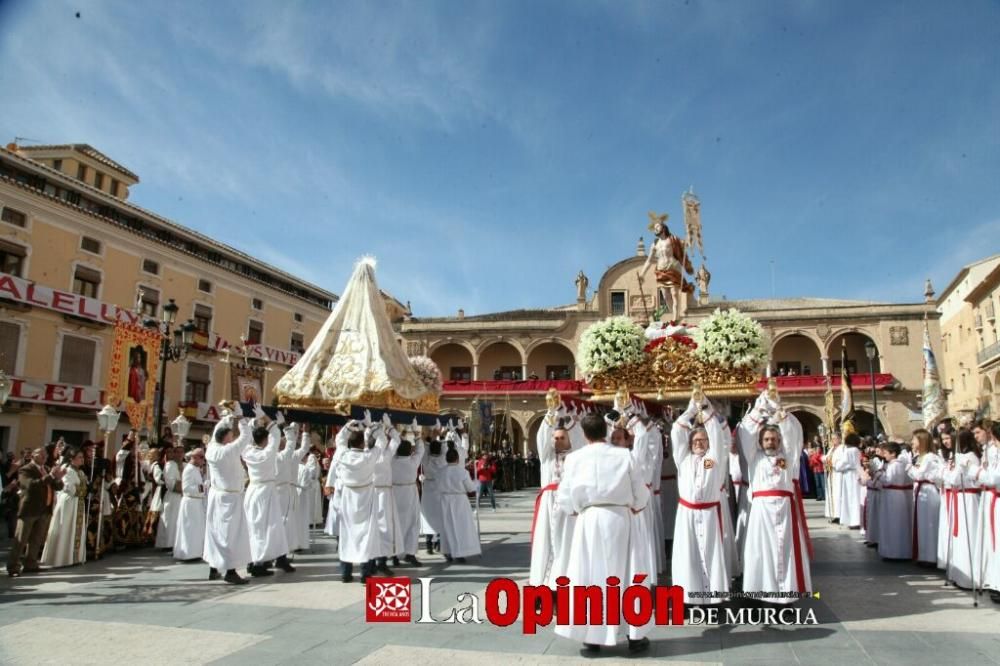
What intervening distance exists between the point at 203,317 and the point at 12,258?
30.6 ft

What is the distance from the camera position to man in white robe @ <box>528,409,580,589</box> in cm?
668

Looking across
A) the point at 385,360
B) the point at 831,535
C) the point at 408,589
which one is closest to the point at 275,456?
the point at 385,360

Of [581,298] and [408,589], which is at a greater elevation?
[581,298]

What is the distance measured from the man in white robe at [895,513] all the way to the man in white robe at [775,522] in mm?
4141

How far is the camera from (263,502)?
898 cm

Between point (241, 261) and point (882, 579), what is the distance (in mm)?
34890

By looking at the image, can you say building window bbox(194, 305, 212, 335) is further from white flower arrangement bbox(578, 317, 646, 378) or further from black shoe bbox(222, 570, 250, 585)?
white flower arrangement bbox(578, 317, 646, 378)

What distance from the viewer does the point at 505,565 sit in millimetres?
9469

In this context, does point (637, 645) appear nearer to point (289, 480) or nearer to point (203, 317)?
point (289, 480)

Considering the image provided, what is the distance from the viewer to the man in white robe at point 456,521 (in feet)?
32.2

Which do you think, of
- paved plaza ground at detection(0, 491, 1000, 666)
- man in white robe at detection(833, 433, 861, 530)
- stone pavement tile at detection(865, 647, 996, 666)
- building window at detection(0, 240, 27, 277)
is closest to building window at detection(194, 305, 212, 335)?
building window at detection(0, 240, 27, 277)

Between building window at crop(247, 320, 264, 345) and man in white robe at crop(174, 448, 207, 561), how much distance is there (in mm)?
26275

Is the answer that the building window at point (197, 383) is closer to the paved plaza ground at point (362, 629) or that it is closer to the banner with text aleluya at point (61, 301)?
the banner with text aleluya at point (61, 301)

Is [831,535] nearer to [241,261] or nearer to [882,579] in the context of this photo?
[882,579]
